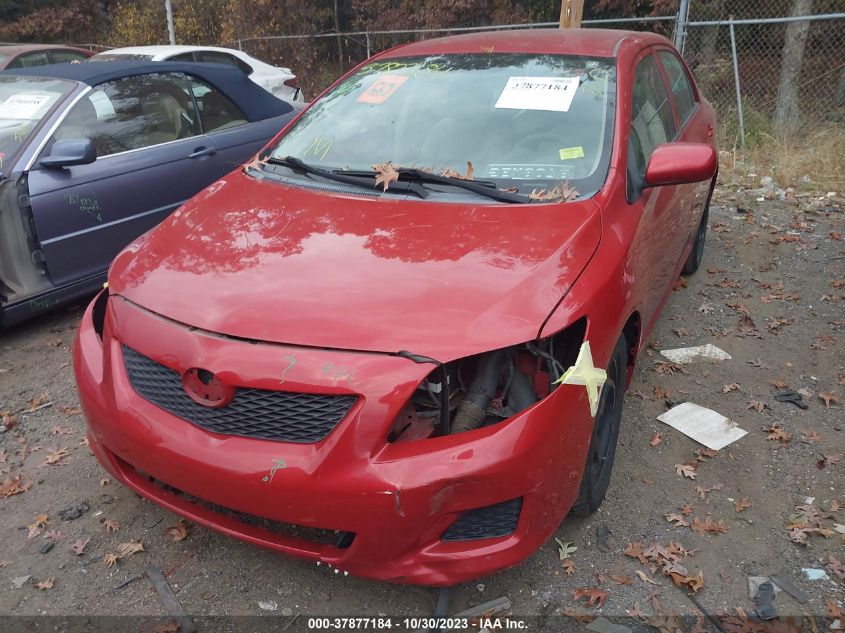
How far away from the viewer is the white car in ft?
28.2

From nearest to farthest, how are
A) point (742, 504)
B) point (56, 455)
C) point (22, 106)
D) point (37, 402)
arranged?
point (742, 504)
point (56, 455)
point (37, 402)
point (22, 106)

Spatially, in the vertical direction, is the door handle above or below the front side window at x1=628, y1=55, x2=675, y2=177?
below

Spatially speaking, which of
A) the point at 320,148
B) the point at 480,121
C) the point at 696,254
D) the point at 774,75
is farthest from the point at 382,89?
the point at 774,75

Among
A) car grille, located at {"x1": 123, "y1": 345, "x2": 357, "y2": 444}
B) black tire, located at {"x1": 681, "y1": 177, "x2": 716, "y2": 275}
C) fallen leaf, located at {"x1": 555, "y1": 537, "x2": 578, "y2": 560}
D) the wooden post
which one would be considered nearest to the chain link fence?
the wooden post

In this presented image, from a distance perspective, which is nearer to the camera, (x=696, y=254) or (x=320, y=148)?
(x=320, y=148)

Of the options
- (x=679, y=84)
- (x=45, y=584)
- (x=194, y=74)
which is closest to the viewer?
(x=45, y=584)

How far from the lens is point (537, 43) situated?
3.46m

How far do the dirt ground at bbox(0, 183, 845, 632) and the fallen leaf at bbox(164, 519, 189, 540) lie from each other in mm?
18

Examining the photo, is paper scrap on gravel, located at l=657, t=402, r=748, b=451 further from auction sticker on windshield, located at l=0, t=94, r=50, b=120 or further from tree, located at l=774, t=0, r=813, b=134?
tree, located at l=774, t=0, r=813, b=134

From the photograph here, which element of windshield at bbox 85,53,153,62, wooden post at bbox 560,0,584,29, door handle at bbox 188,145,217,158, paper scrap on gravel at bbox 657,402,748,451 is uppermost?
wooden post at bbox 560,0,584,29

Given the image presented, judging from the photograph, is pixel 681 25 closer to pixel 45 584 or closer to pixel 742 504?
pixel 742 504

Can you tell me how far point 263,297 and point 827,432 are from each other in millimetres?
2680

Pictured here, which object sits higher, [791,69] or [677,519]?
[791,69]

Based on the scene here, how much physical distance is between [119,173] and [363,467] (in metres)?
3.48
